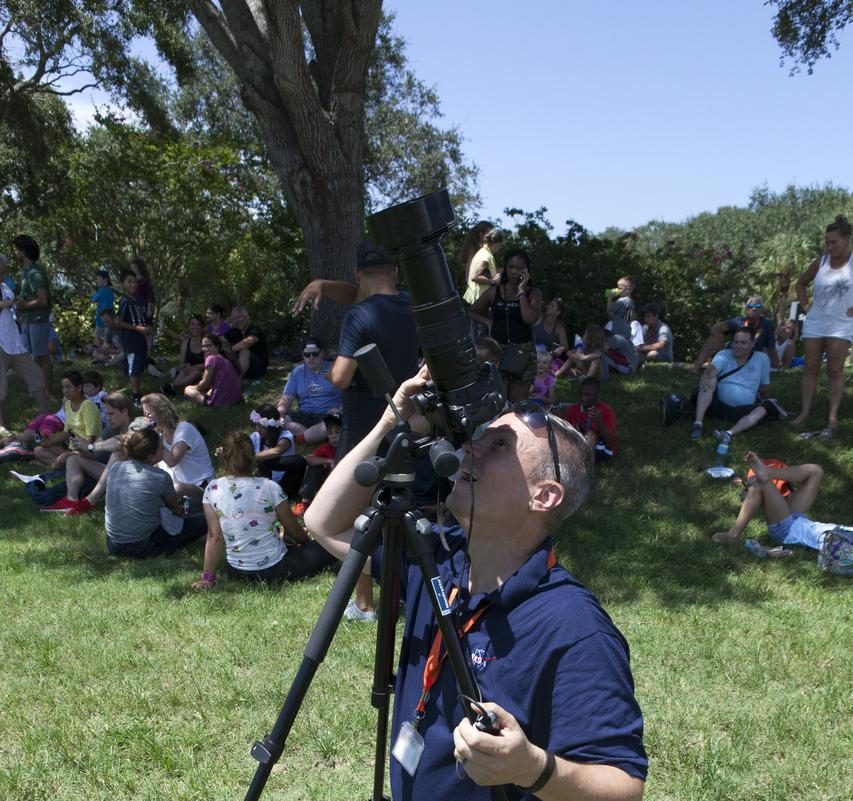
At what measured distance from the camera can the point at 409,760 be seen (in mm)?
1695

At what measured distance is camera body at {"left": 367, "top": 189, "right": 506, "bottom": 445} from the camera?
1.74 metres

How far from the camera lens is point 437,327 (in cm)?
175

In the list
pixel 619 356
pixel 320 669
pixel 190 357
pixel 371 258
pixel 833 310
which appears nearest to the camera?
pixel 371 258

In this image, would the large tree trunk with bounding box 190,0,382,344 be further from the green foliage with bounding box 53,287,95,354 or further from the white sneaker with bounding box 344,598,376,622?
the green foliage with bounding box 53,287,95,354

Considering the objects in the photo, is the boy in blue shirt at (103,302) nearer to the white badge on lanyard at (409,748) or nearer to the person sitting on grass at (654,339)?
the person sitting on grass at (654,339)

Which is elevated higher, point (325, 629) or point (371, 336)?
point (371, 336)

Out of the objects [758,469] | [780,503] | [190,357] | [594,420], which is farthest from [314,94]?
[780,503]

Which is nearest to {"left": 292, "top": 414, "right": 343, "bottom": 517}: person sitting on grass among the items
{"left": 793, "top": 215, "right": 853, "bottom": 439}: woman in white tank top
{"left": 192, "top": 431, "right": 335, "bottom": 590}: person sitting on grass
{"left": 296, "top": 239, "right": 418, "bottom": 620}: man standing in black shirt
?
{"left": 192, "top": 431, "right": 335, "bottom": 590}: person sitting on grass

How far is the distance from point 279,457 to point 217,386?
9.71 ft

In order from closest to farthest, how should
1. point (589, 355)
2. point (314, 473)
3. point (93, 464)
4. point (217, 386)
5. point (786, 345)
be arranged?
point (314, 473)
point (93, 464)
point (589, 355)
point (217, 386)
point (786, 345)

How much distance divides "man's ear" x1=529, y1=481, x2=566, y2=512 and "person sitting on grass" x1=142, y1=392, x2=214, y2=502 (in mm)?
5684

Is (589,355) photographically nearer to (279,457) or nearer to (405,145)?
(279,457)

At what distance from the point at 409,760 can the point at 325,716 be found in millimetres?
2059

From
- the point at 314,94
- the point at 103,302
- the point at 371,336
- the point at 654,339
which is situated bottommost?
the point at 654,339
